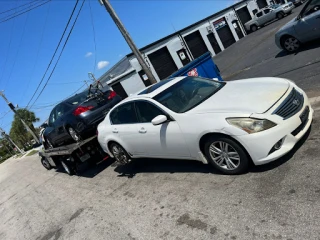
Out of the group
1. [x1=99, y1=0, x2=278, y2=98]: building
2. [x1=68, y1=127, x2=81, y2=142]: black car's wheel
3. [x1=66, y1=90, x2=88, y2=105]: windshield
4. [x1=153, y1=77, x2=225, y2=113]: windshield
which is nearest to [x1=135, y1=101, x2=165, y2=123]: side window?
[x1=153, y1=77, x2=225, y2=113]: windshield

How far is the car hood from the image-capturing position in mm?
4297

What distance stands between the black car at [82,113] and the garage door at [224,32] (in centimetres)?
2775

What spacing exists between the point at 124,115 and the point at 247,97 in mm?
2825

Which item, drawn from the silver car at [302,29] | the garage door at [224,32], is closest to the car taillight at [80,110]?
the silver car at [302,29]

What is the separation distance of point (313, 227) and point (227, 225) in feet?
3.21

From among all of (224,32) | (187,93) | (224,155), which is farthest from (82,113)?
(224,32)

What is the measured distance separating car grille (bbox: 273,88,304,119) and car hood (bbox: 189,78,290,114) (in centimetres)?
12

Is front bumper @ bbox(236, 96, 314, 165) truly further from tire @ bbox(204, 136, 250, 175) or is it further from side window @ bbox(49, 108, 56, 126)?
side window @ bbox(49, 108, 56, 126)

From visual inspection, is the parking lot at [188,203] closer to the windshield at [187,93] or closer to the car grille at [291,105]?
the car grille at [291,105]

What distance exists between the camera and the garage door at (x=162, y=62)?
95.7 feet

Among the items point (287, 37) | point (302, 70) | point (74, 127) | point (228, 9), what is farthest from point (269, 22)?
point (74, 127)

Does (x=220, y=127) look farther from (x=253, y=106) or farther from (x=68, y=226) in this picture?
(x=68, y=226)

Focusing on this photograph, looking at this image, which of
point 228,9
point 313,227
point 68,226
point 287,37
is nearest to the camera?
point 313,227

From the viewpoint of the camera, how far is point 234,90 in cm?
512
